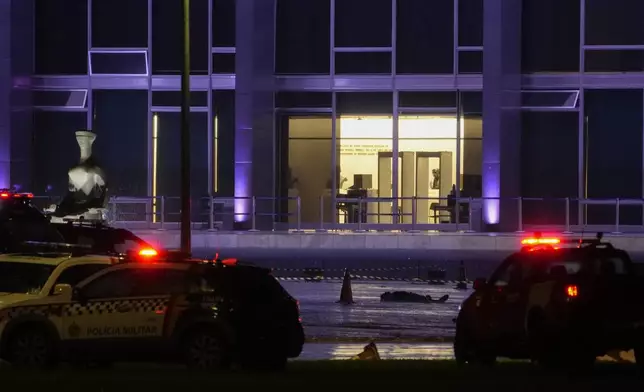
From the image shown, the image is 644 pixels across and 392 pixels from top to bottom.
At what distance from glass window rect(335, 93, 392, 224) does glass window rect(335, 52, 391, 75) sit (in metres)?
0.73

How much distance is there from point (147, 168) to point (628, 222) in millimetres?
14316

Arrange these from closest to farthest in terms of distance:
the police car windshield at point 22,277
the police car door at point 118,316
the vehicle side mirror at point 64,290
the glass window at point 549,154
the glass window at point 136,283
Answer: the police car door at point 118,316, the glass window at point 136,283, the vehicle side mirror at point 64,290, the police car windshield at point 22,277, the glass window at point 549,154

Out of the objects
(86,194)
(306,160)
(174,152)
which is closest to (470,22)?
(306,160)

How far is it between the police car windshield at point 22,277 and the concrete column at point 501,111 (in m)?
19.0

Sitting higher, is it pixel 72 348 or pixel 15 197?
pixel 15 197

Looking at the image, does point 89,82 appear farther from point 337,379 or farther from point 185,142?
point 337,379

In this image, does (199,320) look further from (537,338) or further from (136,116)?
(136,116)

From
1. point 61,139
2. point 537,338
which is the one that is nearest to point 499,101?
point 61,139

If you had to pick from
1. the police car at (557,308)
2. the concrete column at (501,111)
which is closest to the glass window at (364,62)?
the concrete column at (501,111)

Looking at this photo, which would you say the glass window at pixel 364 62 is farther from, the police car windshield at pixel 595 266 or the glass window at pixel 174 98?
the police car windshield at pixel 595 266

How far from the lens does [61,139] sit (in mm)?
36969

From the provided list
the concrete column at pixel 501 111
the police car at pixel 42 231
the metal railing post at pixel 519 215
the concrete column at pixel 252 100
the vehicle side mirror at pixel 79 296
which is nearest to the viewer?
the vehicle side mirror at pixel 79 296

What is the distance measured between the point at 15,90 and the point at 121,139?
3.46m

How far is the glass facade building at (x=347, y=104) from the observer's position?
34594 millimetres
